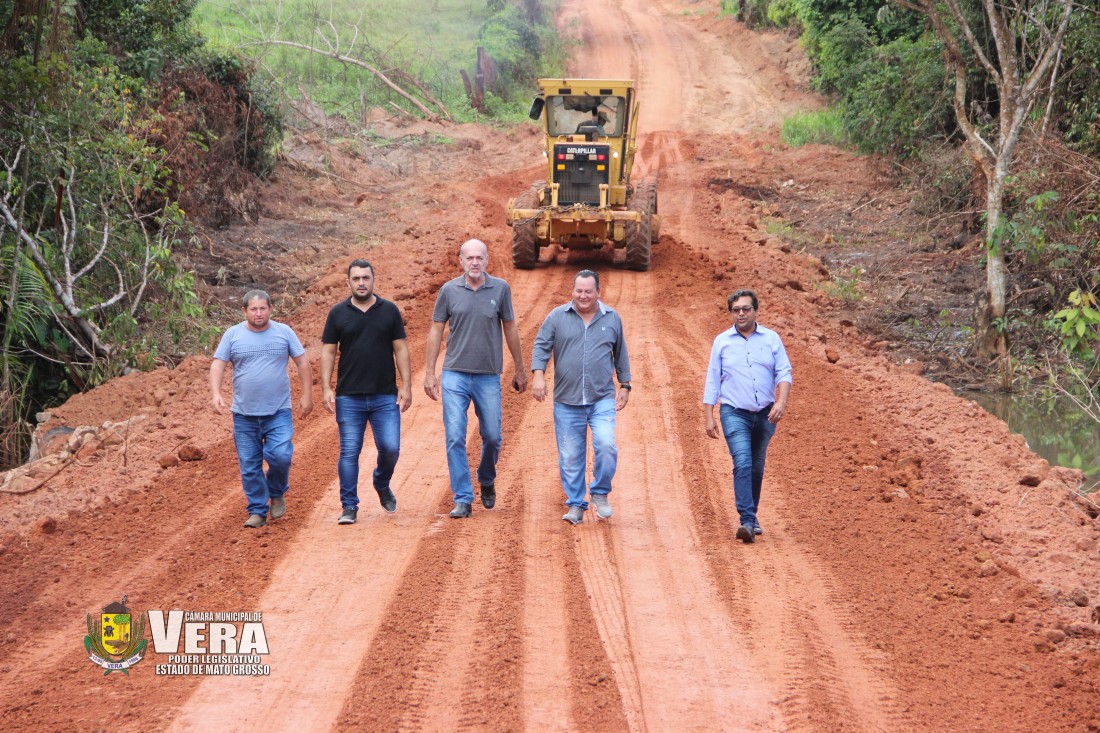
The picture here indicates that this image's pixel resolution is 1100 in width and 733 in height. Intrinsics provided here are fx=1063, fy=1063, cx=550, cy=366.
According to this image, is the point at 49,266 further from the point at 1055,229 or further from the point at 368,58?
the point at 368,58

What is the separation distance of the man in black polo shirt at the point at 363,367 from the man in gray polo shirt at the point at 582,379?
102 cm

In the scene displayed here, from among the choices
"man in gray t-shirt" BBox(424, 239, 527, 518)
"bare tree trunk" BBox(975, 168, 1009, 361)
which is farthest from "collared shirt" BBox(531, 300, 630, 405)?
"bare tree trunk" BBox(975, 168, 1009, 361)

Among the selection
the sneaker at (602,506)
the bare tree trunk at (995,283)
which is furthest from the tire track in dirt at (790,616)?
the bare tree trunk at (995,283)

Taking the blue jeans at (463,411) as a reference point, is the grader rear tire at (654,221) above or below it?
above

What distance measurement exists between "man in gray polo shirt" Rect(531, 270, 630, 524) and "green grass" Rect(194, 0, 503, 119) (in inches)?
902

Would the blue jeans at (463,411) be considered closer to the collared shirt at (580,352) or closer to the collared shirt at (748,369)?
the collared shirt at (580,352)

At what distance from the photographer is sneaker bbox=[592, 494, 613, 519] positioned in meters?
7.83

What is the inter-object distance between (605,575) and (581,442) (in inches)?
49.0

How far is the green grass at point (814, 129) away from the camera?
30.9 metres

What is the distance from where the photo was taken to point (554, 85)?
18.2m

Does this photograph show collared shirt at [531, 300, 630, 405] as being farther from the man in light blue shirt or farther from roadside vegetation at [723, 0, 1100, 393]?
roadside vegetation at [723, 0, 1100, 393]

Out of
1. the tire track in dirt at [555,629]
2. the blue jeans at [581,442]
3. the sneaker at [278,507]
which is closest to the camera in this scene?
the tire track in dirt at [555,629]

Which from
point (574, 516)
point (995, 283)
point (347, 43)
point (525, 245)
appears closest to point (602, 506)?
point (574, 516)

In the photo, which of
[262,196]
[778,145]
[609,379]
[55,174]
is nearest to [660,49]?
[778,145]
